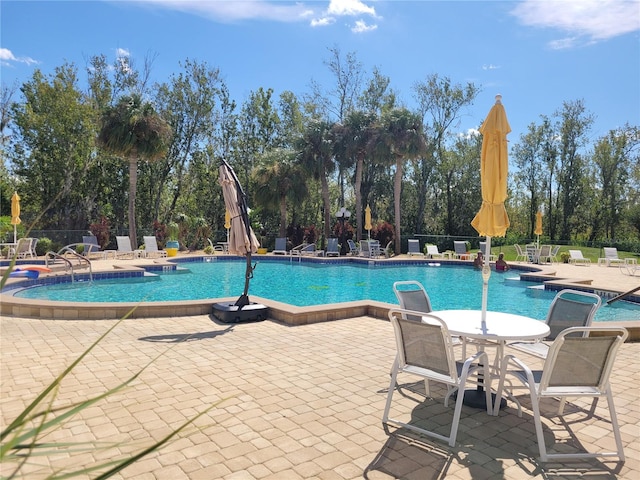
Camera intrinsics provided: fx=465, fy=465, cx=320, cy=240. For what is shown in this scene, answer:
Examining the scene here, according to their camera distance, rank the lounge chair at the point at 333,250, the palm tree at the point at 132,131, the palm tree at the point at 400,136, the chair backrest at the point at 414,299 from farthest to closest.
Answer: the palm tree at the point at 400,136 < the lounge chair at the point at 333,250 < the palm tree at the point at 132,131 < the chair backrest at the point at 414,299

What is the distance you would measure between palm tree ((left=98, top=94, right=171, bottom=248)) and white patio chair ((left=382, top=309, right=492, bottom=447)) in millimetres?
19268

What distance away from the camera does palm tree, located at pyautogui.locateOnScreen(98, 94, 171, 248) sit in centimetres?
1989

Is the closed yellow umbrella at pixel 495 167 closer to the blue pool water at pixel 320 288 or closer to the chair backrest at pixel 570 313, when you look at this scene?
the chair backrest at pixel 570 313

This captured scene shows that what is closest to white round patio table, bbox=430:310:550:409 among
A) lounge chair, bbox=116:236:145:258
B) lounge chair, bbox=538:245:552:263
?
lounge chair, bbox=538:245:552:263

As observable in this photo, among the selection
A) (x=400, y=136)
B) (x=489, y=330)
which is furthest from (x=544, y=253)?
(x=489, y=330)

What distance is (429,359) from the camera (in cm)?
339

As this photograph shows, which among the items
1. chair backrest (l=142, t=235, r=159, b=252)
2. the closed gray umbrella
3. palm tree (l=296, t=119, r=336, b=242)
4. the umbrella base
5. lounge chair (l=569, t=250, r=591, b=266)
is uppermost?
palm tree (l=296, t=119, r=336, b=242)

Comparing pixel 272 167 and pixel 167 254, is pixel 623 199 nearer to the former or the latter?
pixel 272 167

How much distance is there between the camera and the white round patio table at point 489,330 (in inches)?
137

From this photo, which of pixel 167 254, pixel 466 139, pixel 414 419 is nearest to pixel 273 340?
pixel 414 419

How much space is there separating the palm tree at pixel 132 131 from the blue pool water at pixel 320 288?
6645 millimetres

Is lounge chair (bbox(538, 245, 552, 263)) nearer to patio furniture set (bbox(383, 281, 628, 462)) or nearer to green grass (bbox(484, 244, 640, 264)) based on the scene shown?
green grass (bbox(484, 244, 640, 264))

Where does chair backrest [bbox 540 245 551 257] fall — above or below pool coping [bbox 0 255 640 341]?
above

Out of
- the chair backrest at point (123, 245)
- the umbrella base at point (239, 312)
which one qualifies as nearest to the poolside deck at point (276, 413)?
the umbrella base at point (239, 312)
